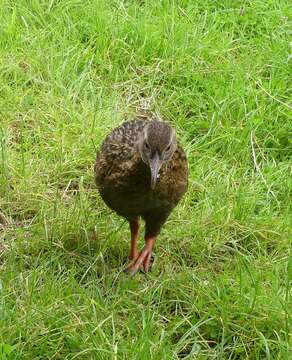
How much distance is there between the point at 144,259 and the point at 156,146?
0.69m

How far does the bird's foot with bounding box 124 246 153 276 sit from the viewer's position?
418 cm

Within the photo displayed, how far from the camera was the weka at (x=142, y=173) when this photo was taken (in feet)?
12.5

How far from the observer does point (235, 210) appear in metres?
4.51

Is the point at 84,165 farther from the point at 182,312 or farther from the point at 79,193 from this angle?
the point at 182,312

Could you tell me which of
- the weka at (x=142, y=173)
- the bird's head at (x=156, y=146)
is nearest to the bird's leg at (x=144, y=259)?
the weka at (x=142, y=173)

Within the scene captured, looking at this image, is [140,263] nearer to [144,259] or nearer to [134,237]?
[144,259]

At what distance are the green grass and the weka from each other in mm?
302

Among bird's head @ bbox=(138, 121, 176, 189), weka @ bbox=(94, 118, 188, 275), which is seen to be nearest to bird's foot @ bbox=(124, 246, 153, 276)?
weka @ bbox=(94, 118, 188, 275)

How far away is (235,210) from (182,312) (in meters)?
0.78

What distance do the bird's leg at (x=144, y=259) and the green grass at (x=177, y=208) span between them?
0.18 ft

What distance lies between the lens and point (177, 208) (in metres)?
4.61

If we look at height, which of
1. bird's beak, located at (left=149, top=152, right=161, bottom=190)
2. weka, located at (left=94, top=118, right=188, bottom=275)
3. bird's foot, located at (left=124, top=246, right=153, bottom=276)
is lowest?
bird's foot, located at (left=124, top=246, right=153, bottom=276)

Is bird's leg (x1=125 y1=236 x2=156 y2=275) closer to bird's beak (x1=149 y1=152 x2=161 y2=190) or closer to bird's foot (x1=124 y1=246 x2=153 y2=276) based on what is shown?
bird's foot (x1=124 y1=246 x2=153 y2=276)

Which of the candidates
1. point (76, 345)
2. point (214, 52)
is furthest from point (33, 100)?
point (76, 345)
